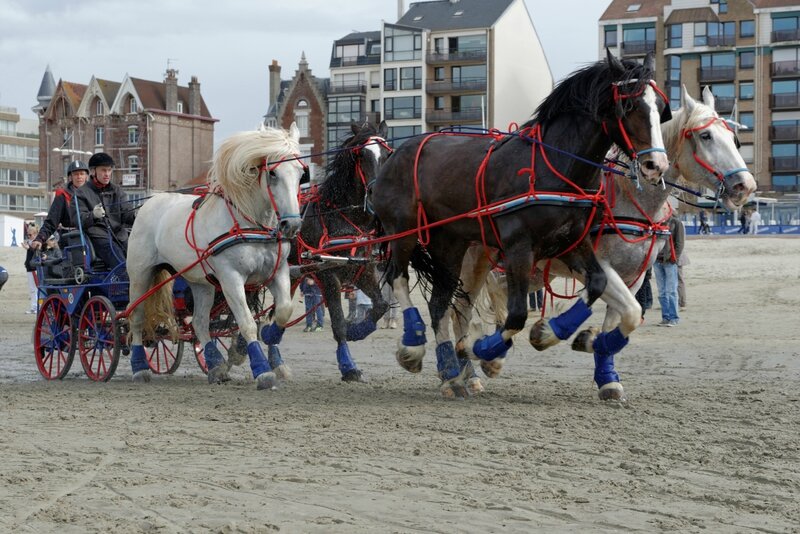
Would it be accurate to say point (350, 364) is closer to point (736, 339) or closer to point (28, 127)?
point (736, 339)

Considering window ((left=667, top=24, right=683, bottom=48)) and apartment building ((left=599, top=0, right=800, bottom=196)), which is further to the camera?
window ((left=667, top=24, right=683, bottom=48))

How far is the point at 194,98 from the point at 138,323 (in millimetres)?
69794

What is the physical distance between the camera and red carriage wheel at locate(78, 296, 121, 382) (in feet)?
36.3

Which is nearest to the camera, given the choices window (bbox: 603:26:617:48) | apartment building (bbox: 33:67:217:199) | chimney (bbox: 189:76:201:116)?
window (bbox: 603:26:617:48)

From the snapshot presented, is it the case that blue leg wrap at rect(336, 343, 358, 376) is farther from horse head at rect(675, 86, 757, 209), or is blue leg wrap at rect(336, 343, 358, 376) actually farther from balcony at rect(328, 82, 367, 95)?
balcony at rect(328, 82, 367, 95)

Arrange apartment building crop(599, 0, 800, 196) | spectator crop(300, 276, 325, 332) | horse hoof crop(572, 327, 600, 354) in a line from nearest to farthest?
horse hoof crop(572, 327, 600, 354)
spectator crop(300, 276, 325, 332)
apartment building crop(599, 0, 800, 196)

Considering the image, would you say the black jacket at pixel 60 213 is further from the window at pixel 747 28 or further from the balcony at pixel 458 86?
the window at pixel 747 28

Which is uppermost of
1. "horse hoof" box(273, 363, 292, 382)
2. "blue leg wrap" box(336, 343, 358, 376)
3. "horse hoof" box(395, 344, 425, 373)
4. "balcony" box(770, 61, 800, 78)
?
"balcony" box(770, 61, 800, 78)

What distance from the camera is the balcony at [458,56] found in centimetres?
6844

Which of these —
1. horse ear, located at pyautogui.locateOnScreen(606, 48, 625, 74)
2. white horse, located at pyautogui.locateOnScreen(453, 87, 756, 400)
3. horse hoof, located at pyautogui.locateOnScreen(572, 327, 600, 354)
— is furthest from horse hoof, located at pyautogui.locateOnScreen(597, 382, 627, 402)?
horse ear, located at pyautogui.locateOnScreen(606, 48, 625, 74)

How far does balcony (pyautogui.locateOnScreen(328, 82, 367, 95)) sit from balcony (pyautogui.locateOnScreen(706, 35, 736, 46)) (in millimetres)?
22443

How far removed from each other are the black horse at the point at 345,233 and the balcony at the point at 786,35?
61.2 m

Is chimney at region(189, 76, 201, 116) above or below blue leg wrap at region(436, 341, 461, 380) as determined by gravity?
above

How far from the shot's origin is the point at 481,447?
22.5 feet
